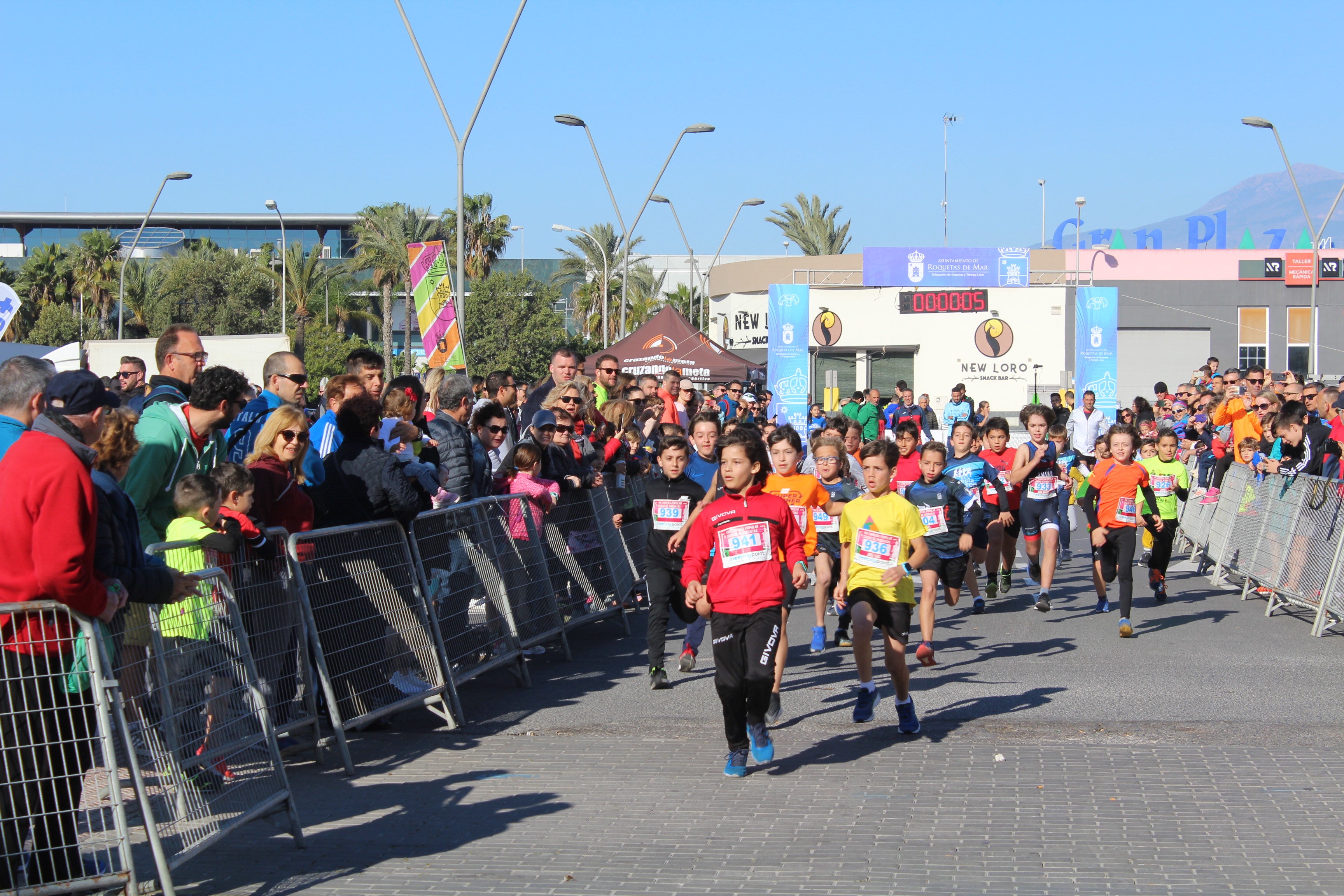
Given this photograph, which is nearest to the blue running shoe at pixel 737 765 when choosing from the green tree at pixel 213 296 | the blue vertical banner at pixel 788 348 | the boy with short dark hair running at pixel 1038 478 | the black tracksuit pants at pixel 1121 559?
the black tracksuit pants at pixel 1121 559

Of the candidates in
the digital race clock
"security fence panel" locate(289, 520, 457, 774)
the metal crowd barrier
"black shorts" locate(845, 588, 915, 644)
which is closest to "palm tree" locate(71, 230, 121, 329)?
the digital race clock

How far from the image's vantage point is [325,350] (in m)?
56.7

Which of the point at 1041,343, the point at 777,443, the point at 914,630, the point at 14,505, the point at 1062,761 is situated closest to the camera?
the point at 14,505

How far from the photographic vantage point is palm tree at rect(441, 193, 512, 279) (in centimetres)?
6328

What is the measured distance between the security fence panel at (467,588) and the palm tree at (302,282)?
5656cm

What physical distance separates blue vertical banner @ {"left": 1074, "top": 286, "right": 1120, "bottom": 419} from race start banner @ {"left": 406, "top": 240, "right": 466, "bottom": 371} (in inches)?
856

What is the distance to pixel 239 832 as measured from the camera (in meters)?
5.61

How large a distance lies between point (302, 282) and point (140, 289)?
801cm

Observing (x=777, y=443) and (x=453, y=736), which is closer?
(x=453, y=736)

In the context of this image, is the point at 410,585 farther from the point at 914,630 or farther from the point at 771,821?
the point at 914,630

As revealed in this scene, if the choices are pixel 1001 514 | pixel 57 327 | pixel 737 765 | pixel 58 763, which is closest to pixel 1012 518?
pixel 1001 514

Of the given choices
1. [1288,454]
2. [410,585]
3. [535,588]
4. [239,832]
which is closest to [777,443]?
[535,588]

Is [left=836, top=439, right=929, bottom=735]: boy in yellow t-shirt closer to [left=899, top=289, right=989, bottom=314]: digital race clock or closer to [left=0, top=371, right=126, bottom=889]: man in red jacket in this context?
[left=0, top=371, right=126, bottom=889]: man in red jacket

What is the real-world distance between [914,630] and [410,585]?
5205 mm
